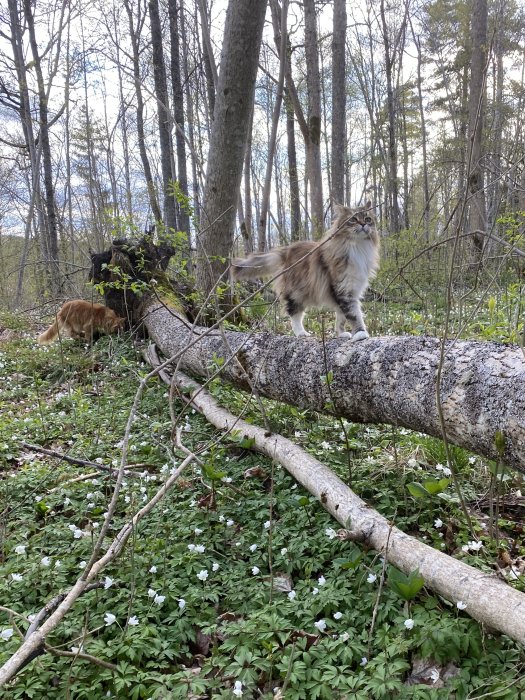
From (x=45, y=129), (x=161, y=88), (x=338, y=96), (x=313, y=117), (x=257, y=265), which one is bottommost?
(x=257, y=265)

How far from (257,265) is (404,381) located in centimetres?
300

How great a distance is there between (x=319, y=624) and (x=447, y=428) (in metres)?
1.19

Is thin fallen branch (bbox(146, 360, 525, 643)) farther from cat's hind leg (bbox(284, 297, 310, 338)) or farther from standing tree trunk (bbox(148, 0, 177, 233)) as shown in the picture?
standing tree trunk (bbox(148, 0, 177, 233))

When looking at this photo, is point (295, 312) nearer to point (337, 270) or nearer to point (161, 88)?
point (337, 270)

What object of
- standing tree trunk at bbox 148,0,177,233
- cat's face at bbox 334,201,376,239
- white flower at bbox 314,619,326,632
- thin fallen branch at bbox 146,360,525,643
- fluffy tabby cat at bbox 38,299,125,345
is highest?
standing tree trunk at bbox 148,0,177,233

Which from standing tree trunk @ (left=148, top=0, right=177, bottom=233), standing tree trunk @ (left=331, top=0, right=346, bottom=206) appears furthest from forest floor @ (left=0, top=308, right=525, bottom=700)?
standing tree trunk @ (left=148, top=0, right=177, bottom=233)

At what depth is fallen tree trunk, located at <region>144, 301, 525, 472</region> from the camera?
2.31 m

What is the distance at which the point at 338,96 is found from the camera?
10.8 metres

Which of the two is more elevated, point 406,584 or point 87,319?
point 87,319

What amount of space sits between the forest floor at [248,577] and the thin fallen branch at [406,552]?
0.33 ft

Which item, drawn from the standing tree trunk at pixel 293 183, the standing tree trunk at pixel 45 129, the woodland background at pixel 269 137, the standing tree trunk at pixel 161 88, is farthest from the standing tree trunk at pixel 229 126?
the standing tree trunk at pixel 45 129

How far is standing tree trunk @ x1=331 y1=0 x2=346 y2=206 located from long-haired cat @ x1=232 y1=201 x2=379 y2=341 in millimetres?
5619

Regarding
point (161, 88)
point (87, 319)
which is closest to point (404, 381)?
point (87, 319)

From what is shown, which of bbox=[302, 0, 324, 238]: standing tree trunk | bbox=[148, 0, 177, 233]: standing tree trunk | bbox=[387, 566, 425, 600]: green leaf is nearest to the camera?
bbox=[387, 566, 425, 600]: green leaf
